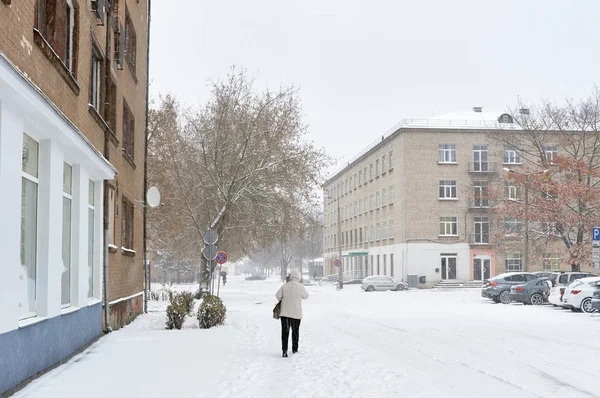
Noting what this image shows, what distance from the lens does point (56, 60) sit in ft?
36.1

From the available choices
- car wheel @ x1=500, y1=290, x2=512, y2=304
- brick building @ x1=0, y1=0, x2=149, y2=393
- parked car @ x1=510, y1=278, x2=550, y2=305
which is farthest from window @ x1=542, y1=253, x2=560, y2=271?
brick building @ x1=0, y1=0, x2=149, y2=393

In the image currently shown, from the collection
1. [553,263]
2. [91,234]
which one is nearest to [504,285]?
[91,234]

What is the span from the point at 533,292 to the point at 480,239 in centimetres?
2790

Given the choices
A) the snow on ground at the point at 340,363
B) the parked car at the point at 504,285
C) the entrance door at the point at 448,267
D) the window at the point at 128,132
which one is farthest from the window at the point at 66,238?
the entrance door at the point at 448,267

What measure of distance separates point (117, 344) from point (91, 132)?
422 cm

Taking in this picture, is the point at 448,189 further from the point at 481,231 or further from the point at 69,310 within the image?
the point at 69,310

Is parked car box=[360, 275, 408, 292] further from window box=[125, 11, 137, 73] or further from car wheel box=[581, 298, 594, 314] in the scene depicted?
window box=[125, 11, 137, 73]

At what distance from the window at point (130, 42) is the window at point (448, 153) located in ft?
128

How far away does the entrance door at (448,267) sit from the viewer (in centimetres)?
5766

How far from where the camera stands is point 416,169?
5775 cm

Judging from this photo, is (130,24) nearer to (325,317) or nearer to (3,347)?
(325,317)

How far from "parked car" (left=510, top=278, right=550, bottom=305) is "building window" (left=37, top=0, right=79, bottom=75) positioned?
2302cm

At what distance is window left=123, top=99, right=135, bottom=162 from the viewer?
69.7 ft

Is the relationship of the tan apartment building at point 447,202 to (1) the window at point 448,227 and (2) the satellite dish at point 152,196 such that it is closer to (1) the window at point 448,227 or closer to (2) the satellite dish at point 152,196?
(1) the window at point 448,227
